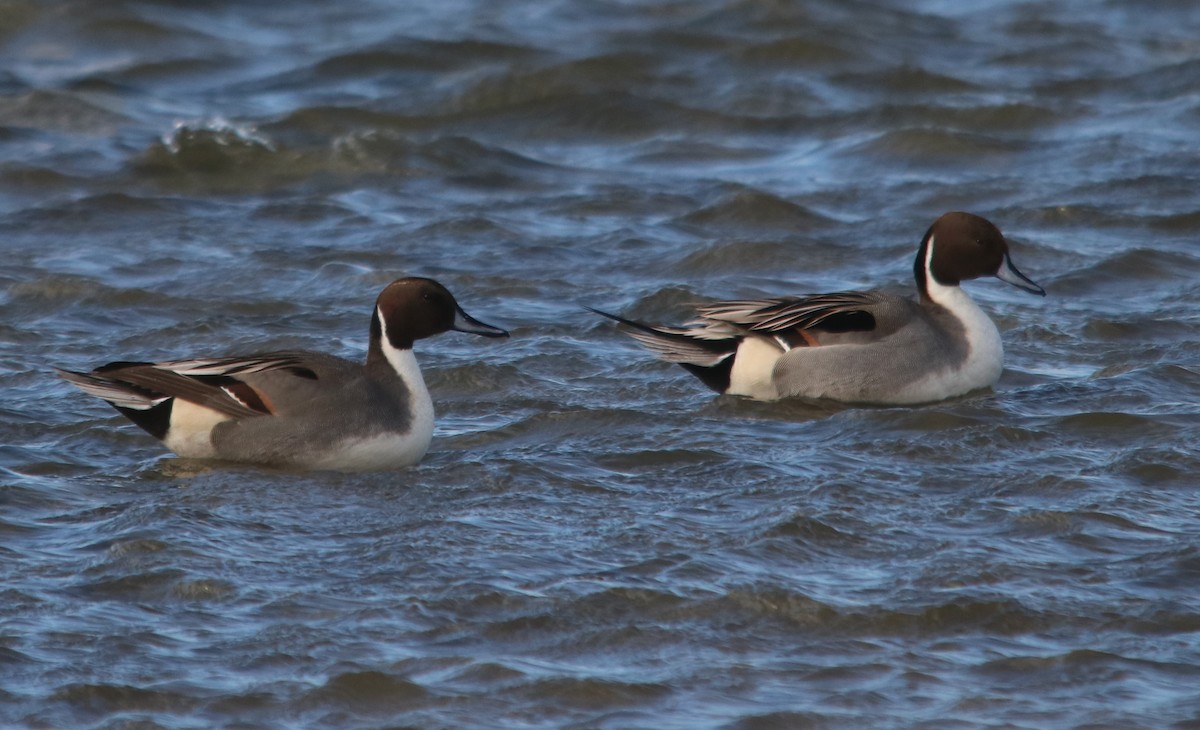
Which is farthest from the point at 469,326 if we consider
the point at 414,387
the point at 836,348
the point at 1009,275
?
the point at 1009,275

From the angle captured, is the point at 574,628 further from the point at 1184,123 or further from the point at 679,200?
the point at 1184,123

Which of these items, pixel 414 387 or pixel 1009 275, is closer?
pixel 414 387

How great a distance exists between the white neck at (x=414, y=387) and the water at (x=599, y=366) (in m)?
0.17

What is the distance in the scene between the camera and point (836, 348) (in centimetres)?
798

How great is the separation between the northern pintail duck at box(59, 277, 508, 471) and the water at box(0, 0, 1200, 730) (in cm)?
12

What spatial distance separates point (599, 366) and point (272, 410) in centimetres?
194

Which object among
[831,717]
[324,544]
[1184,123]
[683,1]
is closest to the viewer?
[831,717]

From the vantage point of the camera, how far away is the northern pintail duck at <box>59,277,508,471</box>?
22.7 ft

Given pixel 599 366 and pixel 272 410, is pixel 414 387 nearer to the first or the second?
pixel 272 410

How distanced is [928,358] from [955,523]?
1861 mm

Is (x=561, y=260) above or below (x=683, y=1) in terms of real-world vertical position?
below

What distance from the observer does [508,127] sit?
1345 centimetres

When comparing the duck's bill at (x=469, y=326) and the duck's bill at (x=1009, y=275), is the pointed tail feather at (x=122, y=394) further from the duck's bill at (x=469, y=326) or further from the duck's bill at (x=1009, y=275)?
the duck's bill at (x=1009, y=275)

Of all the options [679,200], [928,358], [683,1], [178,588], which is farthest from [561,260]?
[683,1]
